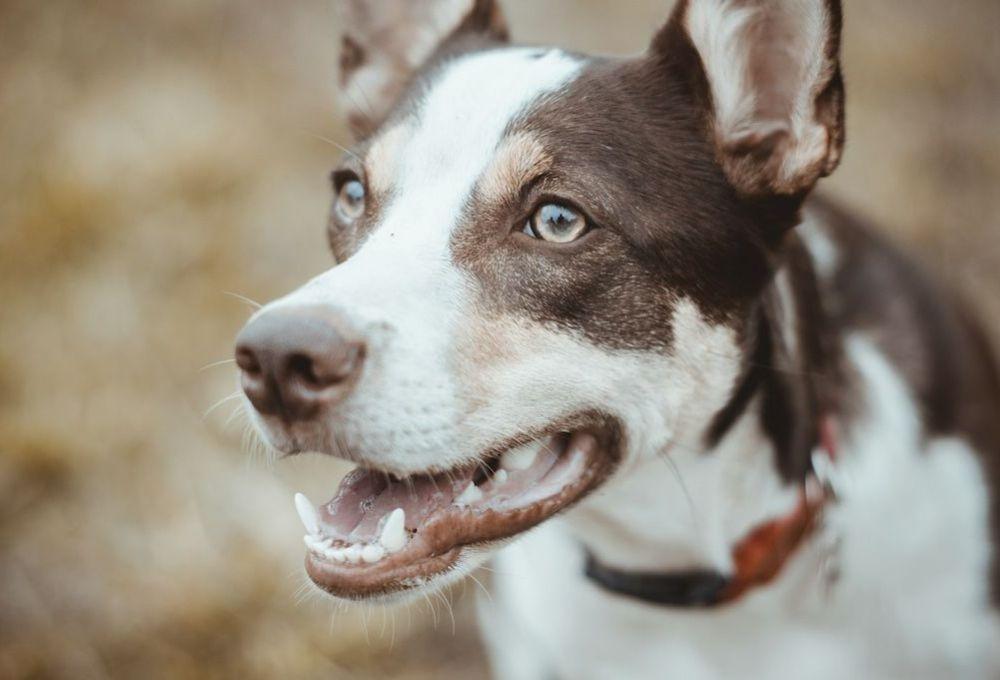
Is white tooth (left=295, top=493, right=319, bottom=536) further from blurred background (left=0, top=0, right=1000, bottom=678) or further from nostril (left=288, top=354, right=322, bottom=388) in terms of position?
blurred background (left=0, top=0, right=1000, bottom=678)

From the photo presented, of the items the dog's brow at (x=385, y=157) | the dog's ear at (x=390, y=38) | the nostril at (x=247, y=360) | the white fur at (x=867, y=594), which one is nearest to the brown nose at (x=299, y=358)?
the nostril at (x=247, y=360)

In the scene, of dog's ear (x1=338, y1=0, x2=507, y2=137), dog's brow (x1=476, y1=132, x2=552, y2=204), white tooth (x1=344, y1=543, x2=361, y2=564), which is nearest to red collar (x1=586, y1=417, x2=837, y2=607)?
white tooth (x1=344, y1=543, x2=361, y2=564)

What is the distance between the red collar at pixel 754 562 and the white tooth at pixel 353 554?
2.93ft

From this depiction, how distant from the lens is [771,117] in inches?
89.0

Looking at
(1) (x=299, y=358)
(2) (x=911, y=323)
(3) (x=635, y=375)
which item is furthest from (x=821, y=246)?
(1) (x=299, y=358)

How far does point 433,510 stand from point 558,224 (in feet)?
2.23

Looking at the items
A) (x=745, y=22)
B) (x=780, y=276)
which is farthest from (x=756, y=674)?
(x=745, y=22)

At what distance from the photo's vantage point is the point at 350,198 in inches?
99.5

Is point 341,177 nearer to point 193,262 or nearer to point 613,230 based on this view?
point 613,230

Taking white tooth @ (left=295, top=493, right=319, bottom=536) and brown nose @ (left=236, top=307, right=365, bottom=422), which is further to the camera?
white tooth @ (left=295, top=493, right=319, bottom=536)

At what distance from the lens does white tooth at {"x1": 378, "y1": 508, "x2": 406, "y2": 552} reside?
1.90 meters

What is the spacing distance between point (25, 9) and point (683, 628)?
5.72 meters

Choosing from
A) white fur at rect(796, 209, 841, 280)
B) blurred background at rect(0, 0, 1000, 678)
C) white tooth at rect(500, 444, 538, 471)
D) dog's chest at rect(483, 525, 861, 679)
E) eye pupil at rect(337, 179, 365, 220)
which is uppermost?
white fur at rect(796, 209, 841, 280)

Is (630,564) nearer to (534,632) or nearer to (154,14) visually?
(534,632)
